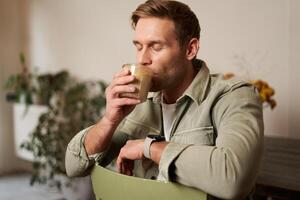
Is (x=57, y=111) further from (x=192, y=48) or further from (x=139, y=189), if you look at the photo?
(x=139, y=189)

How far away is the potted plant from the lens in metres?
3.12

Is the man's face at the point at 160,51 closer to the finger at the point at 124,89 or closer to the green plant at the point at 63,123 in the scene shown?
the finger at the point at 124,89

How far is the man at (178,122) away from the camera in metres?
0.84

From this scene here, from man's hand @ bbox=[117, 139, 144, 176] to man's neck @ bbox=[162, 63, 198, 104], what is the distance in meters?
0.19

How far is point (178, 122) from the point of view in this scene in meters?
1.12

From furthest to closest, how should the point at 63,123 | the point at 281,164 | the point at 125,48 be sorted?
the point at 63,123
the point at 125,48
the point at 281,164

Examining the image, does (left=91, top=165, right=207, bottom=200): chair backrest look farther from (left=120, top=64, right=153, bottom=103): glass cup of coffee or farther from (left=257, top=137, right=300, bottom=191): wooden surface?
(left=257, top=137, right=300, bottom=191): wooden surface

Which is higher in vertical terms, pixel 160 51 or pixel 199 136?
pixel 160 51

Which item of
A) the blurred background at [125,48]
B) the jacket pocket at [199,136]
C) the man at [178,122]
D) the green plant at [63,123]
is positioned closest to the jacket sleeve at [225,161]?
the man at [178,122]

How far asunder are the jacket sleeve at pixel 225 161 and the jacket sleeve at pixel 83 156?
0.31 metres

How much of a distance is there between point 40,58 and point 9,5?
642mm

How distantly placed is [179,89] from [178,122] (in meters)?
0.10

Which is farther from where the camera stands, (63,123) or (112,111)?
(63,123)

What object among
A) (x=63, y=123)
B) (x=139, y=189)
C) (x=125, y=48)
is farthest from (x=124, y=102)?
(x=63, y=123)
